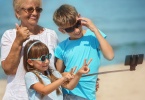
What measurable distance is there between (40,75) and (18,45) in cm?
25

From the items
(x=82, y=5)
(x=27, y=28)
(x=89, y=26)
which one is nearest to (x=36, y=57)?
(x=27, y=28)

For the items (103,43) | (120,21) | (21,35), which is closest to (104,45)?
(103,43)

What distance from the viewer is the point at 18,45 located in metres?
2.13

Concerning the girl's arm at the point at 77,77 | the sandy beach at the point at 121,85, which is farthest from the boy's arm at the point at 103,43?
the sandy beach at the point at 121,85

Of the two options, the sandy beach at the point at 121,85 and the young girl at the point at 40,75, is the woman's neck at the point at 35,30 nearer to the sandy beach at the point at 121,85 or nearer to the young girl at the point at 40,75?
the young girl at the point at 40,75

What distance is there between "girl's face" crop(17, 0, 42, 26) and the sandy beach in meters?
3.23

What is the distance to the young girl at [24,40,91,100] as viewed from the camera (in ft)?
7.06

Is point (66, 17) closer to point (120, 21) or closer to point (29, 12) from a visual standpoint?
point (29, 12)

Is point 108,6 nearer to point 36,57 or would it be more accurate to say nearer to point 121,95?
point 121,95

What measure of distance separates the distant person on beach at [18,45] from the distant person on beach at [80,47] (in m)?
0.13

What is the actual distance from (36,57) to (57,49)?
232 mm

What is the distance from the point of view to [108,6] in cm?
566

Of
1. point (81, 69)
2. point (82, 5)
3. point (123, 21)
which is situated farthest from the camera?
point (123, 21)

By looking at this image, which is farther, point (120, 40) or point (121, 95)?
point (120, 40)
